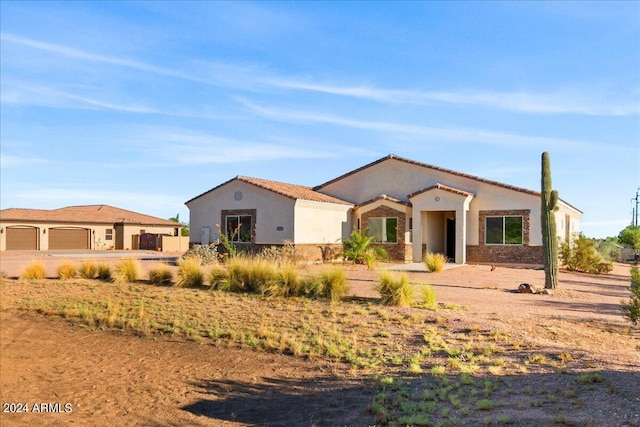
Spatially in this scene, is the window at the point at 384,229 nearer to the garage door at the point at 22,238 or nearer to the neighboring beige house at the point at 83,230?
the neighboring beige house at the point at 83,230

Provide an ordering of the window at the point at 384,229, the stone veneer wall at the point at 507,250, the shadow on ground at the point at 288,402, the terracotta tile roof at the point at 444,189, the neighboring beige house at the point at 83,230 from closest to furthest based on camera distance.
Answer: the shadow on ground at the point at 288,402 → the stone veneer wall at the point at 507,250 → the terracotta tile roof at the point at 444,189 → the window at the point at 384,229 → the neighboring beige house at the point at 83,230

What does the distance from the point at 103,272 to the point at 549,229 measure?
610 inches

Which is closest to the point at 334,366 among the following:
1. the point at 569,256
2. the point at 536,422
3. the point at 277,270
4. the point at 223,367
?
the point at 223,367

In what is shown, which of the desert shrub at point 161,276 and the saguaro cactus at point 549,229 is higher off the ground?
the saguaro cactus at point 549,229

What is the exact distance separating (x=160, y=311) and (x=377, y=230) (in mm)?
17950

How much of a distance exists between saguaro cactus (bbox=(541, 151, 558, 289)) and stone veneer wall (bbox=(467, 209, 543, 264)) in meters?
9.22

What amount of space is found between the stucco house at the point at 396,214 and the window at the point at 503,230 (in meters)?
0.05

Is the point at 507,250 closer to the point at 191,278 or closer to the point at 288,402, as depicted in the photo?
the point at 191,278

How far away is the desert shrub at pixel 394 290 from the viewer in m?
13.6

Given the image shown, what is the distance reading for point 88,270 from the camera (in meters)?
19.8

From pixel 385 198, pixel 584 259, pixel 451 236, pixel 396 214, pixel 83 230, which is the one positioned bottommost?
pixel 584 259

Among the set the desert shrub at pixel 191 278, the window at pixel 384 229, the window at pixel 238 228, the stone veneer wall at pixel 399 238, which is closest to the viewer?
the desert shrub at pixel 191 278

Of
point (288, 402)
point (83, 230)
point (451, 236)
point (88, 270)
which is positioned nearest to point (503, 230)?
point (451, 236)

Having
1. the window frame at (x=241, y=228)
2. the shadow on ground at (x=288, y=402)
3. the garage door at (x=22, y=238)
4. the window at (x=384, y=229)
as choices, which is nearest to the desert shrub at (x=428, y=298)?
the shadow on ground at (x=288, y=402)
